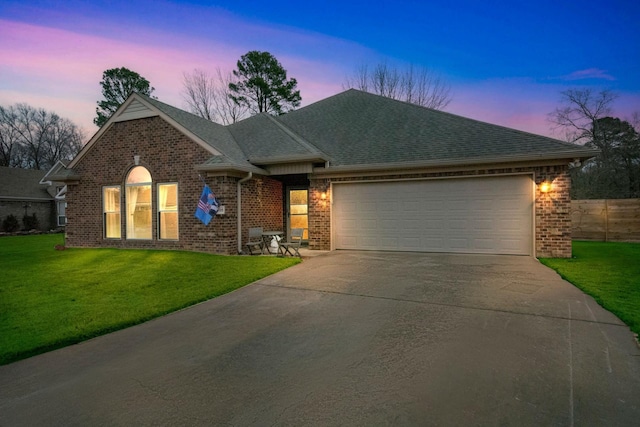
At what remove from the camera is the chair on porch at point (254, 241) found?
37.9 ft

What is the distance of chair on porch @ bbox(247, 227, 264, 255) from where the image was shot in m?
11.5

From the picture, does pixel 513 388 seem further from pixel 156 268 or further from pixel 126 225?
pixel 126 225

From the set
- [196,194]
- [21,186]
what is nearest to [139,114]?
[196,194]

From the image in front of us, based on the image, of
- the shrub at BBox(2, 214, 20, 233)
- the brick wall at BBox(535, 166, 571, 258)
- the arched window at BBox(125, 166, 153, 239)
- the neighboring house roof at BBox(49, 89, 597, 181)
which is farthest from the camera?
the shrub at BBox(2, 214, 20, 233)

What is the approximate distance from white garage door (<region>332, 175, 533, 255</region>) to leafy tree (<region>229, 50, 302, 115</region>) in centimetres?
1808

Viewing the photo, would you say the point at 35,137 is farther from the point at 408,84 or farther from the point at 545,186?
the point at 545,186

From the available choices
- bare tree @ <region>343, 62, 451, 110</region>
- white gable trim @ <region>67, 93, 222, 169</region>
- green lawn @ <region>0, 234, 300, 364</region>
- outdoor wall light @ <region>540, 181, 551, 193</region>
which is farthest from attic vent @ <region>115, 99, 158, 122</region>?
bare tree @ <region>343, 62, 451, 110</region>

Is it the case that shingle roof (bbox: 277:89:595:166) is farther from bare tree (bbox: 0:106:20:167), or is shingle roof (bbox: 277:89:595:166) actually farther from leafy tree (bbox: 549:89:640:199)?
bare tree (bbox: 0:106:20:167)

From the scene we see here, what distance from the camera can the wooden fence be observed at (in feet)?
46.7

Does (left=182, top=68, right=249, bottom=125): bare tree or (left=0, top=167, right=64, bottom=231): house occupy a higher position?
(left=182, top=68, right=249, bottom=125): bare tree

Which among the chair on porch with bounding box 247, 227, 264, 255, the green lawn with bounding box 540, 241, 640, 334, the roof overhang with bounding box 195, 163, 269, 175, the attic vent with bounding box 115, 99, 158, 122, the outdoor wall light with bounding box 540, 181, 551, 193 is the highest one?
the attic vent with bounding box 115, 99, 158, 122

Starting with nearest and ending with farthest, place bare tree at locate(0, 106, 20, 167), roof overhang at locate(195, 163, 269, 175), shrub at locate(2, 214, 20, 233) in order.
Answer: roof overhang at locate(195, 163, 269, 175) < shrub at locate(2, 214, 20, 233) < bare tree at locate(0, 106, 20, 167)

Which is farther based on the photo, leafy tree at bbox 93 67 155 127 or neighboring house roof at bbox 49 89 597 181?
leafy tree at bbox 93 67 155 127

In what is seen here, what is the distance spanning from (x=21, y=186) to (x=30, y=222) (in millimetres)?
3309
